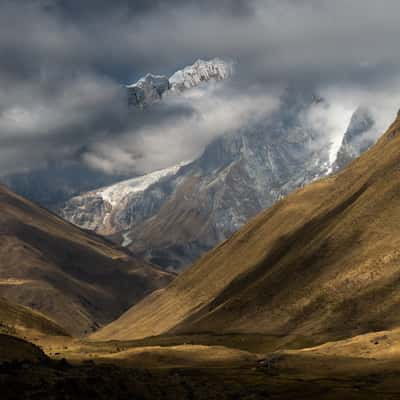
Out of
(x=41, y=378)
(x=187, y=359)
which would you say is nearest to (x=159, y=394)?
(x=41, y=378)

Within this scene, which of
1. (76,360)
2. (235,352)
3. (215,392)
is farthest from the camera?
(235,352)

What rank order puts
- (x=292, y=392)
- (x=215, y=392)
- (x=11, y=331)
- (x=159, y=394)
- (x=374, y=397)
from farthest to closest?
(x=11, y=331) → (x=292, y=392) → (x=374, y=397) → (x=215, y=392) → (x=159, y=394)

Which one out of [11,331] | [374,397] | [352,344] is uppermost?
[11,331]

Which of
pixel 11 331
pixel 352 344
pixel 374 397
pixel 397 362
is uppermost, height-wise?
pixel 11 331

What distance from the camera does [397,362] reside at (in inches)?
5012

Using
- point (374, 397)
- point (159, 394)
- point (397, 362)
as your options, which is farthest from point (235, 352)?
point (159, 394)

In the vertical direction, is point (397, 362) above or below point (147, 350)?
below

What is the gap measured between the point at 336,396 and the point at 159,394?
3057 centimetres

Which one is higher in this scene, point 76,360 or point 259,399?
point 76,360

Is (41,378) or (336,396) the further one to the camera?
(336,396)

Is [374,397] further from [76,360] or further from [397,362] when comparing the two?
[76,360]

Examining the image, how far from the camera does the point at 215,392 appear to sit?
7050 centimetres

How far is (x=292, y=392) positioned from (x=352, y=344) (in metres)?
79.3

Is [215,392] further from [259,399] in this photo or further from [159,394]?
[159,394]
